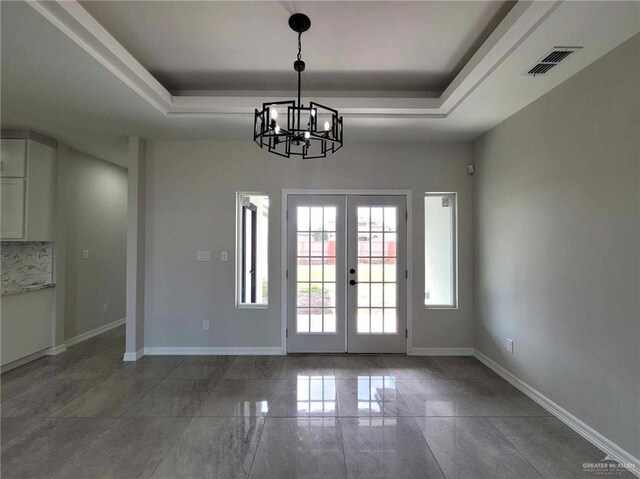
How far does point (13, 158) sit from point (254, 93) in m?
3.02

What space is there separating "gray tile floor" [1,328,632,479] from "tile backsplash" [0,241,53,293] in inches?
41.1

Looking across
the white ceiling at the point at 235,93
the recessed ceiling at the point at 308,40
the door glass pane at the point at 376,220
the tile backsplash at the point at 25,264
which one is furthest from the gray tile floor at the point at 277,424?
the recessed ceiling at the point at 308,40

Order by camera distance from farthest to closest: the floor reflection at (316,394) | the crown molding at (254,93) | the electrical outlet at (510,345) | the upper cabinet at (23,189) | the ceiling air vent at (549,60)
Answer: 1. the upper cabinet at (23,189)
2. the electrical outlet at (510,345)
3. the floor reflection at (316,394)
4. the ceiling air vent at (549,60)
5. the crown molding at (254,93)

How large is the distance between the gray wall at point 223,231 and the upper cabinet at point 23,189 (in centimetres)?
125

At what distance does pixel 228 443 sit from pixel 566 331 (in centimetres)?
280

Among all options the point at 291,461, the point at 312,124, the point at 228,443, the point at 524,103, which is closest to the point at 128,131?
the point at 312,124

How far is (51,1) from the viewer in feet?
5.65

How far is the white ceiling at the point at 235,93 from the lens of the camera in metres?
1.84

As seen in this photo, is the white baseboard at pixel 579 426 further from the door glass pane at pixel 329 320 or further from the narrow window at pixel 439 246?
the door glass pane at pixel 329 320

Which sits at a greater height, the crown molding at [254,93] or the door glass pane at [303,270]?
the crown molding at [254,93]

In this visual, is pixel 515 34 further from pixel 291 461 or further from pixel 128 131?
pixel 128 131

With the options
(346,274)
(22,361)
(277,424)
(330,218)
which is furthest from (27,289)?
(346,274)

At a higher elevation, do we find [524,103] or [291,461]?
[524,103]

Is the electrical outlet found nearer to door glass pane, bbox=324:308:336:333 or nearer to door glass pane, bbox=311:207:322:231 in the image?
door glass pane, bbox=324:308:336:333
